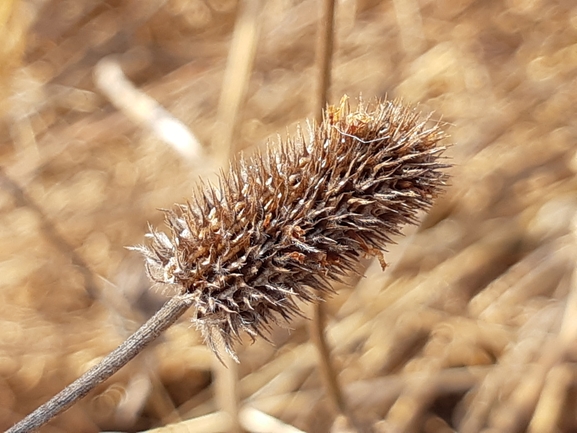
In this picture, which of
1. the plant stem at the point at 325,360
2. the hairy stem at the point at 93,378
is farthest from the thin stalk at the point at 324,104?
the hairy stem at the point at 93,378

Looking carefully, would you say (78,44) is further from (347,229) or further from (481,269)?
(347,229)

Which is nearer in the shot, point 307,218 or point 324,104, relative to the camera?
point 307,218

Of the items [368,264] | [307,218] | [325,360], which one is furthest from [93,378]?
[368,264]

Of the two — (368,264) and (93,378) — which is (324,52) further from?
(368,264)

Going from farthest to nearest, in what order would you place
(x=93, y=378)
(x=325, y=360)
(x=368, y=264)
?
(x=368, y=264) < (x=325, y=360) < (x=93, y=378)

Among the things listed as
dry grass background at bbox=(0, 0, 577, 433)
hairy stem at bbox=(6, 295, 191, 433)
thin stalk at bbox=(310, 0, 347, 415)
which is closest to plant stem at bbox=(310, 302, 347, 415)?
thin stalk at bbox=(310, 0, 347, 415)

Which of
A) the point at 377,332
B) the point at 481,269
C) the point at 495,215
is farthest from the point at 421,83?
the point at 377,332

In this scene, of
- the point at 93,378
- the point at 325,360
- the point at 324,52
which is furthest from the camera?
the point at 325,360
